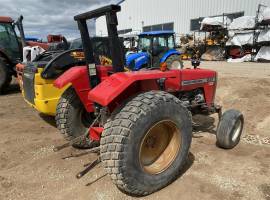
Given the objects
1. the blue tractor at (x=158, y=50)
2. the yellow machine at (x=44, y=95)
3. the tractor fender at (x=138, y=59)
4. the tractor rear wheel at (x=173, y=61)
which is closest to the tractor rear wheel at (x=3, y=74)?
the tractor fender at (x=138, y=59)

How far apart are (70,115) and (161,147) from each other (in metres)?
1.52

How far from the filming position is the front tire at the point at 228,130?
4.12 metres

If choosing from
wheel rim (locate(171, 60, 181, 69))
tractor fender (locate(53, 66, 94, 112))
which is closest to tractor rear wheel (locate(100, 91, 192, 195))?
tractor fender (locate(53, 66, 94, 112))

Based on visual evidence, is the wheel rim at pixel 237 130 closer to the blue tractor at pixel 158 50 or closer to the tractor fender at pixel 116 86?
the tractor fender at pixel 116 86

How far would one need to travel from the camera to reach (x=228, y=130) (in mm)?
4105

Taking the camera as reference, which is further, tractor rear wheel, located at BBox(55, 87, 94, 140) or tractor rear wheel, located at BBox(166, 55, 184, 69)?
tractor rear wheel, located at BBox(166, 55, 184, 69)

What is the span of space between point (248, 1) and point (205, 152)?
17991 mm

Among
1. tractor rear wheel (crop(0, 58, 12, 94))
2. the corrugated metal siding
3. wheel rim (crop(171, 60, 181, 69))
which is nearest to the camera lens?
tractor rear wheel (crop(0, 58, 12, 94))

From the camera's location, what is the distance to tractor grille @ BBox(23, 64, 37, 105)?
5.40 meters

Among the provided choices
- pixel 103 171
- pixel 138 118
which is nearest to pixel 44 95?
pixel 103 171

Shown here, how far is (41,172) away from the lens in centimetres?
367

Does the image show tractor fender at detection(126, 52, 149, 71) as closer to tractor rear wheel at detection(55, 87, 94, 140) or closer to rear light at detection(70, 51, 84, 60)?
rear light at detection(70, 51, 84, 60)

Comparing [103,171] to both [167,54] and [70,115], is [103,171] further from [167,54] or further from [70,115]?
[167,54]

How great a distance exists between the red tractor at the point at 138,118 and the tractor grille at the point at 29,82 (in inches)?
64.0
